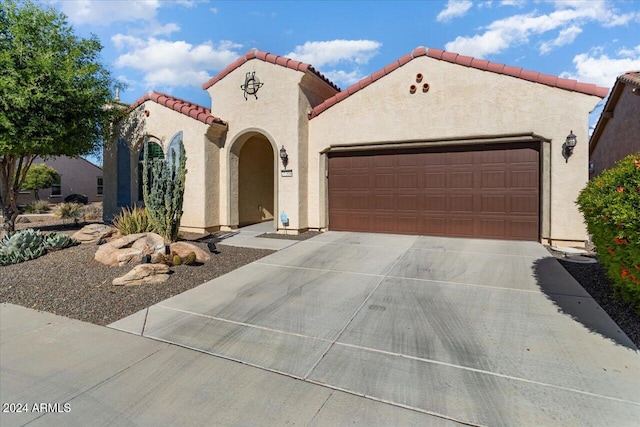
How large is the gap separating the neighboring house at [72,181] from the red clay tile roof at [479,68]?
84.5 feet

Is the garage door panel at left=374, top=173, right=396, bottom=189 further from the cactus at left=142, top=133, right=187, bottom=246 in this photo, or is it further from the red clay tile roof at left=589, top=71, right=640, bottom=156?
the red clay tile roof at left=589, top=71, right=640, bottom=156

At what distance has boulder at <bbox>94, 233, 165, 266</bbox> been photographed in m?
6.83

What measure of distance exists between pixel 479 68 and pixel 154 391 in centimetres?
989

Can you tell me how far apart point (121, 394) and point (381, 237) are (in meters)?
7.82

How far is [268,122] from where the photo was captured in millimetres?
10945

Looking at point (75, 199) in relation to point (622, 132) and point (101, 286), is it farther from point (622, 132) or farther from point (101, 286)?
point (622, 132)

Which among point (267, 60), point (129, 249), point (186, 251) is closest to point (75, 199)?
point (267, 60)

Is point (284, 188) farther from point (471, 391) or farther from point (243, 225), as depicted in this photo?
point (471, 391)

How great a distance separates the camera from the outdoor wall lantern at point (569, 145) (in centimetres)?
806

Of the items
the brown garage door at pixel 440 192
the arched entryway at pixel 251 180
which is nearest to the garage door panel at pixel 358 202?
the brown garage door at pixel 440 192

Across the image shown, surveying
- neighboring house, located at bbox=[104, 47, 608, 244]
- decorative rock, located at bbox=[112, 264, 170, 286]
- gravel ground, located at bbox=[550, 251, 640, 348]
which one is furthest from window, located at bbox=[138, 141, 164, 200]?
gravel ground, located at bbox=[550, 251, 640, 348]

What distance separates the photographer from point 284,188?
1078 cm

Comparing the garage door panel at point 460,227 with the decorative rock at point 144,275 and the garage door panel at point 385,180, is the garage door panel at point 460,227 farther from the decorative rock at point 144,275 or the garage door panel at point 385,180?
the decorative rock at point 144,275

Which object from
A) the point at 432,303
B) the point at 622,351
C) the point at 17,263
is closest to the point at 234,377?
the point at 432,303
